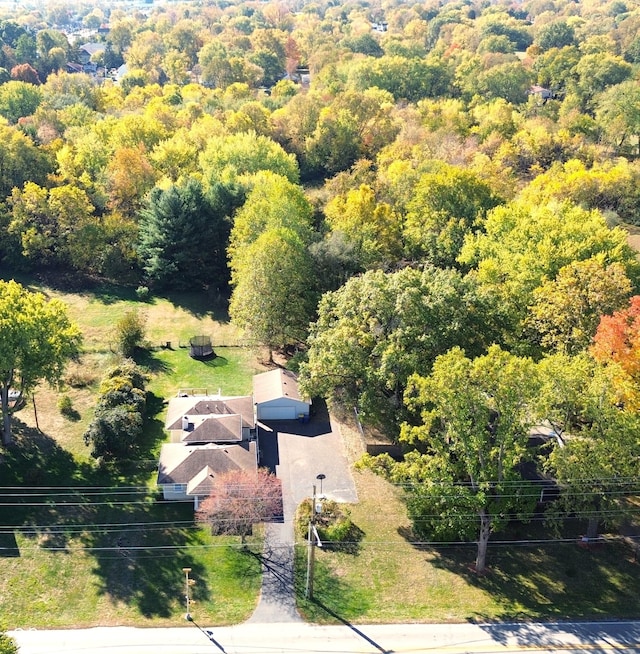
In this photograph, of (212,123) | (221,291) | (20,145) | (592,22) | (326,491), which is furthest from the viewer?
(592,22)

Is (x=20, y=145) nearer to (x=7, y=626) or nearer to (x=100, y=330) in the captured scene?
(x=100, y=330)

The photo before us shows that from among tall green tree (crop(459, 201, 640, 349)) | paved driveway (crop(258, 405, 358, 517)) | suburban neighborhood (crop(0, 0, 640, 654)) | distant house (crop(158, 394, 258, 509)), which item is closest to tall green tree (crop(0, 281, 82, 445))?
suburban neighborhood (crop(0, 0, 640, 654))

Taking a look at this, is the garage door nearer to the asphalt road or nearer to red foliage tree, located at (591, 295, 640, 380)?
the asphalt road

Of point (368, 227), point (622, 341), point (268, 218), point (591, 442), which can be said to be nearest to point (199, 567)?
point (591, 442)

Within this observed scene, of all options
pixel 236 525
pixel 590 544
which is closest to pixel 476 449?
pixel 590 544

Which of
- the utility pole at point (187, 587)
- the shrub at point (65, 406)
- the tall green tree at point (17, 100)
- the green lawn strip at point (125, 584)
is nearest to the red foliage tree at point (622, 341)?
the green lawn strip at point (125, 584)
